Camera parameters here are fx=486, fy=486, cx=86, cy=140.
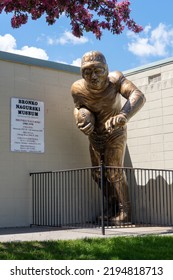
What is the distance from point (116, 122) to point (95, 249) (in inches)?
138

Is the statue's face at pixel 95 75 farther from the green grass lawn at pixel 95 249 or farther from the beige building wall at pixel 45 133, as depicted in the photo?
the green grass lawn at pixel 95 249

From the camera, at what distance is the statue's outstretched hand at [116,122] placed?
986 cm

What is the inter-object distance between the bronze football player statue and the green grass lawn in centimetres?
294

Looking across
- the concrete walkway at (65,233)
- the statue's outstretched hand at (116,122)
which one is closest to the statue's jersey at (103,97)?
the statue's outstretched hand at (116,122)

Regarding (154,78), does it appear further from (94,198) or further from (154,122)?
(94,198)

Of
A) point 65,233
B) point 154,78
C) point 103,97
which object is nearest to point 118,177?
point 103,97

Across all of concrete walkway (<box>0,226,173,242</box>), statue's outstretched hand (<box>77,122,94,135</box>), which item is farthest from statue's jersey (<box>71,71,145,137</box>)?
concrete walkway (<box>0,226,173,242</box>)

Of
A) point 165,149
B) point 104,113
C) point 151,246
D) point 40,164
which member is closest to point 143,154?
point 165,149

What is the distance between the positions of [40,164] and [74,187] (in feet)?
3.43

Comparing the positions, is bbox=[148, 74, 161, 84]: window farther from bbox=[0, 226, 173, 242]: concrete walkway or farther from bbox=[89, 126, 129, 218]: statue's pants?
bbox=[0, 226, 173, 242]: concrete walkway

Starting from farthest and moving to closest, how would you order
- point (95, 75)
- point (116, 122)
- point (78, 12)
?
point (95, 75) < point (116, 122) < point (78, 12)

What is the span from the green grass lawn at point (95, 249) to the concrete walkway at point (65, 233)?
36.4 inches

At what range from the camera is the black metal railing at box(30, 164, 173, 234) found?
36.0 feet

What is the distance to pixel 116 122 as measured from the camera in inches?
390
